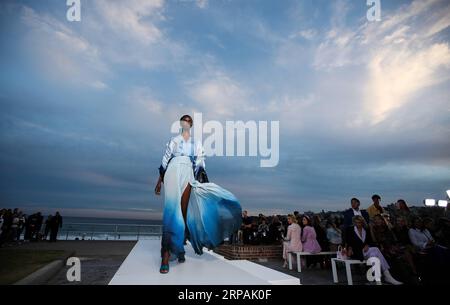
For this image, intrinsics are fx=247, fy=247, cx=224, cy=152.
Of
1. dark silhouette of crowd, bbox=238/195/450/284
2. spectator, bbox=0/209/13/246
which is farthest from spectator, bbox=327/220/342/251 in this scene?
spectator, bbox=0/209/13/246

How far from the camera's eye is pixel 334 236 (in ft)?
29.5

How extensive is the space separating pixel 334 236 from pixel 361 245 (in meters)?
3.42

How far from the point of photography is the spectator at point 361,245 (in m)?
5.49

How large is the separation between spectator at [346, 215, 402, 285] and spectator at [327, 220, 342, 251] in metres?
3.05

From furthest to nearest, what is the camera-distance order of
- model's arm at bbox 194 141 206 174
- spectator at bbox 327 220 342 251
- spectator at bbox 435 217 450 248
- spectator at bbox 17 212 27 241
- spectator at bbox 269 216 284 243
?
1. spectator at bbox 17 212 27 241
2. spectator at bbox 269 216 284 243
3. spectator at bbox 327 220 342 251
4. spectator at bbox 435 217 450 248
5. model's arm at bbox 194 141 206 174

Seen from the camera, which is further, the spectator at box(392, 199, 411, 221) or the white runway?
the spectator at box(392, 199, 411, 221)

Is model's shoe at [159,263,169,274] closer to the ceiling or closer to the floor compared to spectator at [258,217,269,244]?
closer to the ceiling

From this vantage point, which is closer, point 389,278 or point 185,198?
point 185,198

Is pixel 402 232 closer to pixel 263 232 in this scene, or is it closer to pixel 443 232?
pixel 443 232

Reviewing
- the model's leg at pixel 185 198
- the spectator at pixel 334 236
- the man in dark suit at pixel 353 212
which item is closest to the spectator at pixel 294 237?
the man in dark suit at pixel 353 212

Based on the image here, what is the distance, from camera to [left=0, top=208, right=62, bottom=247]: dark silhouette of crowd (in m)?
12.3

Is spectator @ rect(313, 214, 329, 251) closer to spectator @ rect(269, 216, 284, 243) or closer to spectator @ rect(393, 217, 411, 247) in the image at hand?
spectator @ rect(393, 217, 411, 247)

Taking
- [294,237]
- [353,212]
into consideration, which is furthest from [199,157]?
[294,237]
